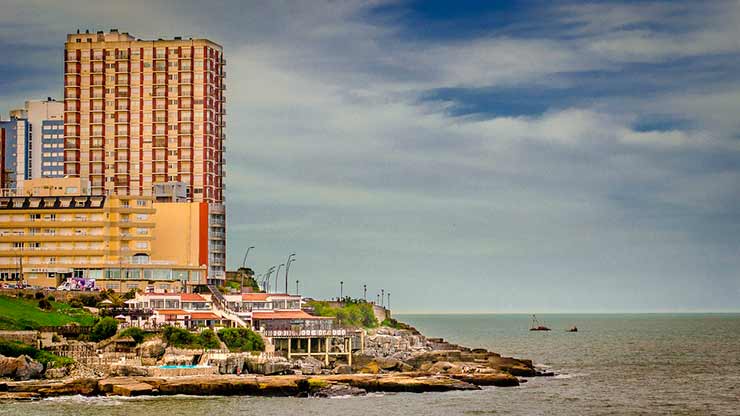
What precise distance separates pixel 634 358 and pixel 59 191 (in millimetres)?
96328

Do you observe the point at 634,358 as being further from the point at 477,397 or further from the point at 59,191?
the point at 59,191

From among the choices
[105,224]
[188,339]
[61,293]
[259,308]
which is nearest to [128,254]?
[105,224]

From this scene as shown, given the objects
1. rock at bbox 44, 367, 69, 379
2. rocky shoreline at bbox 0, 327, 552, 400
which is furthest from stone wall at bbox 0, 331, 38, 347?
rocky shoreline at bbox 0, 327, 552, 400

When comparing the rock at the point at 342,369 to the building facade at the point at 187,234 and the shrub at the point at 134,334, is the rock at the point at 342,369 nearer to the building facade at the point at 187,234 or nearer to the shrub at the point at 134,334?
the shrub at the point at 134,334

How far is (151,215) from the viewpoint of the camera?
188 m

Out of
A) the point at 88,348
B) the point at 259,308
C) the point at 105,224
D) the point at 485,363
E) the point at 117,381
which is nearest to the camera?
the point at 117,381

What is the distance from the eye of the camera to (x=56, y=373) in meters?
128

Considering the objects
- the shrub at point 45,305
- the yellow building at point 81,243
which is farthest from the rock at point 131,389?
the yellow building at point 81,243

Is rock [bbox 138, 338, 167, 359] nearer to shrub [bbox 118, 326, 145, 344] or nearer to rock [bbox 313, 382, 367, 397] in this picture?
shrub [bbox 118, 326, 145, 344]

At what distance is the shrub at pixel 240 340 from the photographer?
142 metres

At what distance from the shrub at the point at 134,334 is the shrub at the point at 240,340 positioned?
9.83m

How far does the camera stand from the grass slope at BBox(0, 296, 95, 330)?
139 m

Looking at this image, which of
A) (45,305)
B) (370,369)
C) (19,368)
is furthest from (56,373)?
(370,369)

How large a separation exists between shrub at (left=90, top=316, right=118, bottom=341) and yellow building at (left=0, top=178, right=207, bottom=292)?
4127 centimetres
